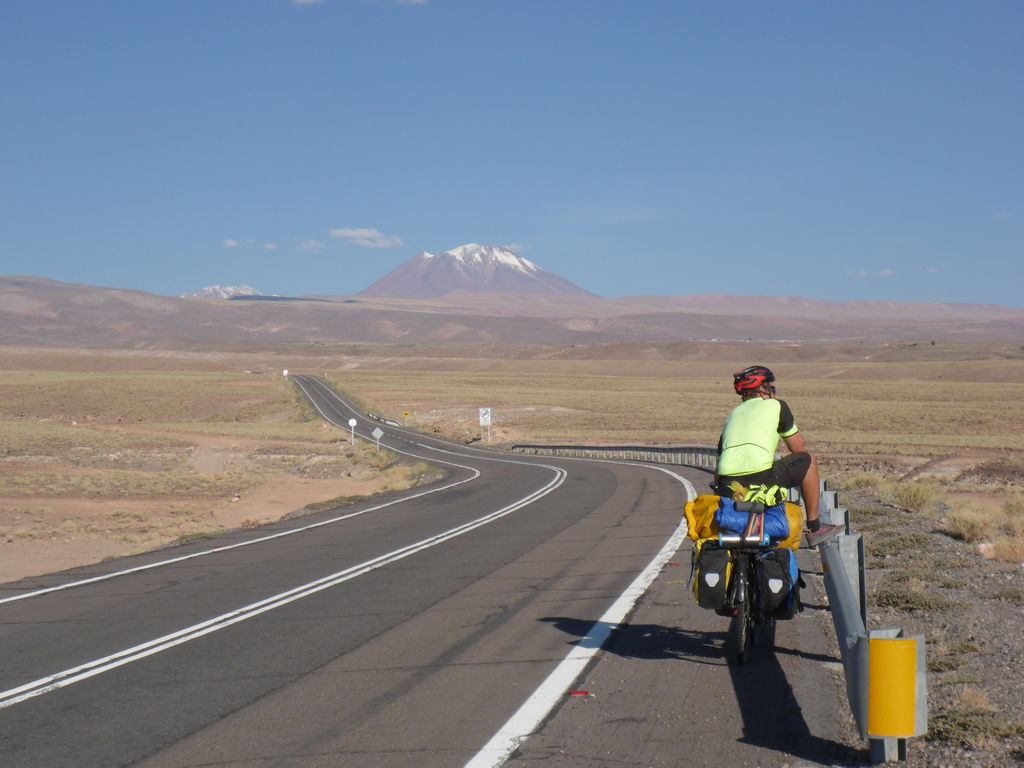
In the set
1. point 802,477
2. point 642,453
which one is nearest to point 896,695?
point 802,477

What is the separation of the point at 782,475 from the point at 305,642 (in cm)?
414

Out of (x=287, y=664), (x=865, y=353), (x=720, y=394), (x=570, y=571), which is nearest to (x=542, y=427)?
(x=720, y=394)

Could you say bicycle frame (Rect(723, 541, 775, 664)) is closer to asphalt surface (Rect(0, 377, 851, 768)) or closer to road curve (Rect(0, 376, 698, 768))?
asphalt surface (Rect(0, 377, 851, 768))

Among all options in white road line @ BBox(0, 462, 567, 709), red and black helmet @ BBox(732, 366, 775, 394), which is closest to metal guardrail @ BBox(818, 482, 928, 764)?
red and black helmet @ BBox(732, 366, 775, 394)

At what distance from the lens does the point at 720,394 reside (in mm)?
99250

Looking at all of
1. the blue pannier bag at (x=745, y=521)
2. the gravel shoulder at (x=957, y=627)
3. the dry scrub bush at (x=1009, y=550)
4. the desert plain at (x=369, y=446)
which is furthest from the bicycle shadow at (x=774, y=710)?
the desert plain at (x=369, y=446)

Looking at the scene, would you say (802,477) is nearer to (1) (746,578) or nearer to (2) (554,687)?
(1) (746,578)

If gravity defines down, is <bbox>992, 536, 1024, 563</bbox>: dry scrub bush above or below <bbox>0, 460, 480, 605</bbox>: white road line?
above

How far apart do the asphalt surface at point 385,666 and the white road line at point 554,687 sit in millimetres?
78

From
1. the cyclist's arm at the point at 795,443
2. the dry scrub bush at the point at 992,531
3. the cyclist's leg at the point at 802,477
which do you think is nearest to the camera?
the cyclist's leg at the point at 802,477

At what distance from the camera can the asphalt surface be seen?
19.5 feet

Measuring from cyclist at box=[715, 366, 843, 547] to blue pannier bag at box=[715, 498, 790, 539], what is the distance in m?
0.29

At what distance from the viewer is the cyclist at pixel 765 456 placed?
7348 mm

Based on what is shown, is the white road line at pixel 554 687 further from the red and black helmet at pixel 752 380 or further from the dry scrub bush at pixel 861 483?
the dry scrub bush at pixel 861 483
